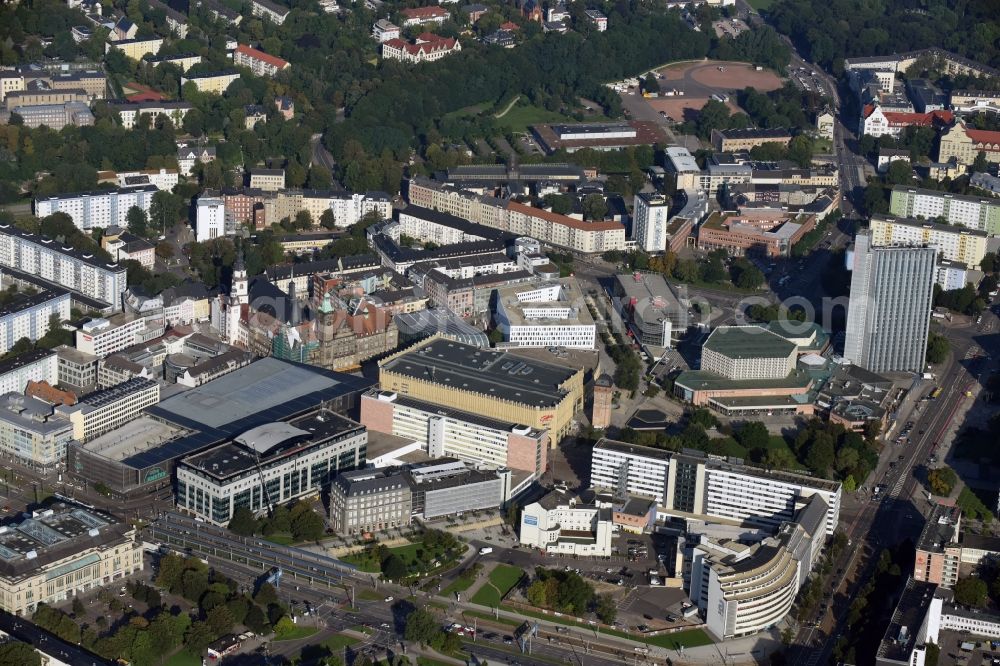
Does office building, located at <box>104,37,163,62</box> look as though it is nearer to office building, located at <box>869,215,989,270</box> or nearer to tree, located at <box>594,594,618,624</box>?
office building, located at <box>869,215,989,270</box>

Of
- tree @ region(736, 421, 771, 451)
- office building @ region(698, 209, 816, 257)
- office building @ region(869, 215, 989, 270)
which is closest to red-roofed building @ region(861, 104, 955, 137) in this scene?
office building @ region(698, 209, 816, 257)

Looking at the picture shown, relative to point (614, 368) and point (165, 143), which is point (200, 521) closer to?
point (614, 368)

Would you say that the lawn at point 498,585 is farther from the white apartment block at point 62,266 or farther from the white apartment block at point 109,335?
the white apartment block at point 62,266

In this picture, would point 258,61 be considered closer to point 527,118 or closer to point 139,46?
point 139,46

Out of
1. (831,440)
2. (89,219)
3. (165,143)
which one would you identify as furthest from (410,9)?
(831,440)

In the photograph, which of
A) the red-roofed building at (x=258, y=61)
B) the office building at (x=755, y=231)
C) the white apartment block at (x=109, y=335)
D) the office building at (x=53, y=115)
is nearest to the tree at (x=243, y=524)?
the white apartment block at (x=109, y=335)
